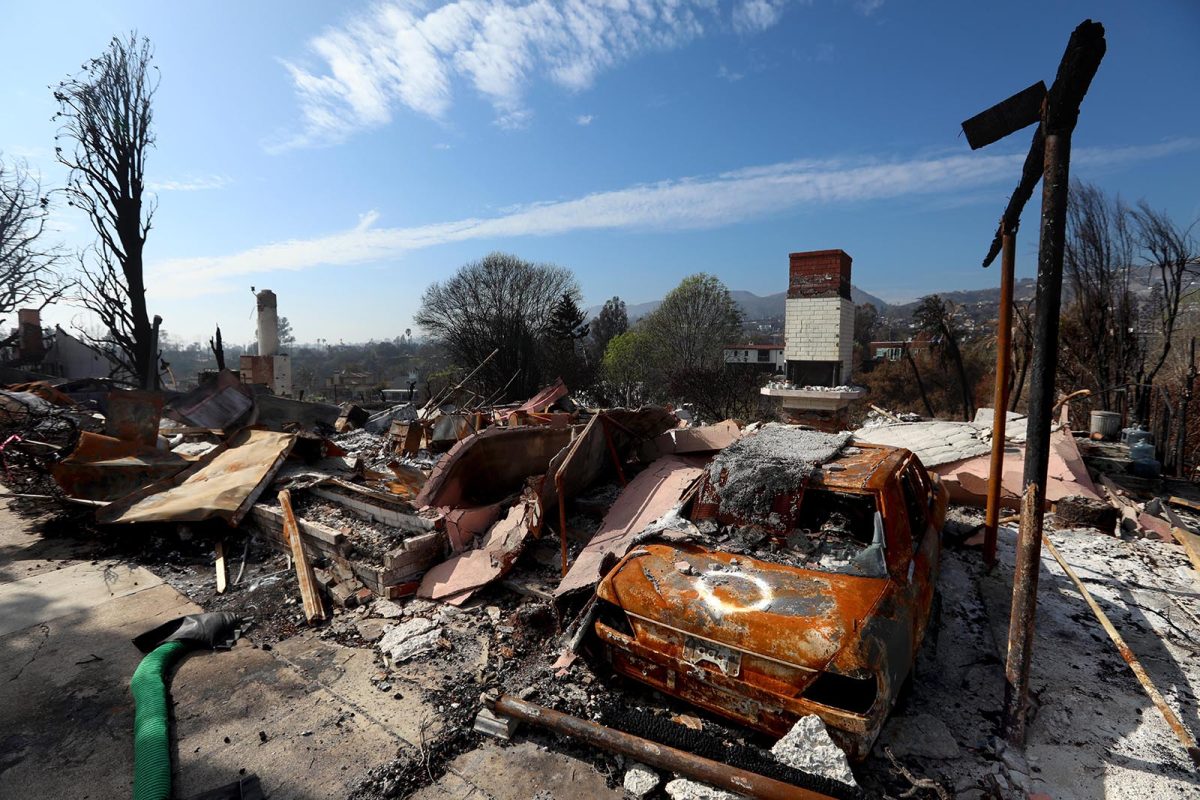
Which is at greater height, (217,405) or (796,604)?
(217,405)

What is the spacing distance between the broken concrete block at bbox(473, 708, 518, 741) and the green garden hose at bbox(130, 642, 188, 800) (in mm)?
1602

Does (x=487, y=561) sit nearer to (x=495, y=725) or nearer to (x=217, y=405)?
(x=495, y=725)

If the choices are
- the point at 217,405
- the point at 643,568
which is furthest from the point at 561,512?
the point at 217,405

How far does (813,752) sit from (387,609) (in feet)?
12.3

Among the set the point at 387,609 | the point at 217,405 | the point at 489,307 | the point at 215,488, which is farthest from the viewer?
the point at 489,307

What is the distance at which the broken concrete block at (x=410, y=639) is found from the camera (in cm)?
410

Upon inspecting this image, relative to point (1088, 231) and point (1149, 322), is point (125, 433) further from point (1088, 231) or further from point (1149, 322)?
point (1149, 322)

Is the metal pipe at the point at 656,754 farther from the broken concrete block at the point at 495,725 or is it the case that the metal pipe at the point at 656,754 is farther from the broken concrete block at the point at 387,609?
the broken concrete block at the point at 387,609

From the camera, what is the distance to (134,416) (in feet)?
27.1

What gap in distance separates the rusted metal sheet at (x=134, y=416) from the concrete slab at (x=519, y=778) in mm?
8429

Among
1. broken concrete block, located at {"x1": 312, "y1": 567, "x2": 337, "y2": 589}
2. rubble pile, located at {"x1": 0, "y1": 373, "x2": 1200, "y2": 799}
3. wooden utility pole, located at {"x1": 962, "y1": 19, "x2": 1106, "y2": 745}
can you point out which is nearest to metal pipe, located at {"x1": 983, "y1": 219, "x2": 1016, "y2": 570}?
rubble pile, located at {"x1": 0, "y1": 373, "x2": 1200, "y2": 799}

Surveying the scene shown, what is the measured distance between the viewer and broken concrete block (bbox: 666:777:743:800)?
2604 millimetres

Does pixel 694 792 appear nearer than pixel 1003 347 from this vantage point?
Yes

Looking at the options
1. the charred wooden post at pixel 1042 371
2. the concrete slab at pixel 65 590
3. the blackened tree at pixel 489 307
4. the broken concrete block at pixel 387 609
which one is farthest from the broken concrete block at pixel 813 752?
the blackened tree at pixel 489 307
